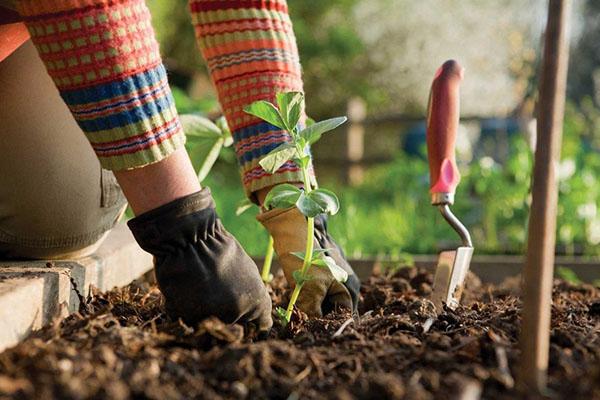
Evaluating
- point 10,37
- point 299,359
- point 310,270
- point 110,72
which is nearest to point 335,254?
point 310,270

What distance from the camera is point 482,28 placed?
12.1 metres

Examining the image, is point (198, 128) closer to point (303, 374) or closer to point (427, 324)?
point (427, 324)

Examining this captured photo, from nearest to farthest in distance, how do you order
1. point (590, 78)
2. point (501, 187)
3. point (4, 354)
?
1. point (4, 354)
2. point (501, 187)
3. point (590, 78)

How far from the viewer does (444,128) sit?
4.52 feet

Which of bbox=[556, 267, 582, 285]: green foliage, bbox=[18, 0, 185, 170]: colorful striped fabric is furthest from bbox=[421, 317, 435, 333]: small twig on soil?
bbox=[556, 267, 582, 285]: green foliage

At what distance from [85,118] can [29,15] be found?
0.16m

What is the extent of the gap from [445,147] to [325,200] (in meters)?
0.36

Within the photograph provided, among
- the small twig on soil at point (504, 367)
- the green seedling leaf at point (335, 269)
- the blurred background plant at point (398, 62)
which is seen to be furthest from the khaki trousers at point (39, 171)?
the blurred background plant at point (398, 62)

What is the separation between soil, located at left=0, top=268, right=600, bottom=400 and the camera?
0.82 m

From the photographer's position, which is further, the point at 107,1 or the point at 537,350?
the point at 107,1

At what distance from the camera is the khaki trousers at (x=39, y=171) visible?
1.49m

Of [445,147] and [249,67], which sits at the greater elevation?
[249,67]

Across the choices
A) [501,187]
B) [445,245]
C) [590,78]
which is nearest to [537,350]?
[445,245]

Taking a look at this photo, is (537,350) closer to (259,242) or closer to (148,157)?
(148,157)
